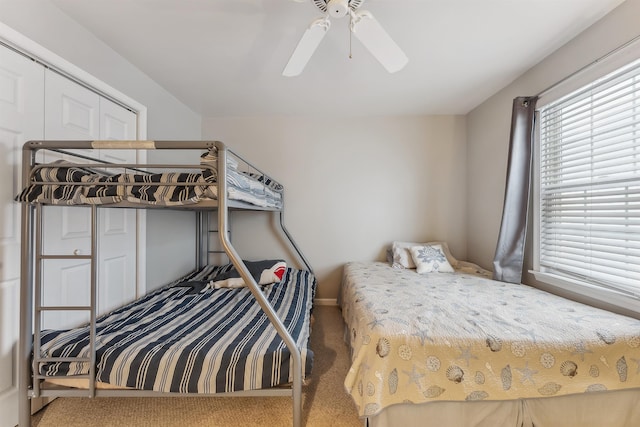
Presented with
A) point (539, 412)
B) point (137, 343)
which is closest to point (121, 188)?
point (137, 343)

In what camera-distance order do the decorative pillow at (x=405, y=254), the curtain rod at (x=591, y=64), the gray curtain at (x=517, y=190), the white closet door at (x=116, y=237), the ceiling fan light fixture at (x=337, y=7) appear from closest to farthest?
the ceiling fan light fixture at (x=337, y=7) → the curtain rod at (x=591, y=64) → the white closet door at (x=116, y=237) → the gray curtain at (x=517, y=190) → the decorative pillow at (x=405, y=254)

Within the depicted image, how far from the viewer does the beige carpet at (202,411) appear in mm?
1411

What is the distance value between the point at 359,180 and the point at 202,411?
254 centimetres

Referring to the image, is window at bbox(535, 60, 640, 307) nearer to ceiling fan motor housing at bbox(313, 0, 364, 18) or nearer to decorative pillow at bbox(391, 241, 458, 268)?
decorative pillow at bbox(391, 241, 458, 268)

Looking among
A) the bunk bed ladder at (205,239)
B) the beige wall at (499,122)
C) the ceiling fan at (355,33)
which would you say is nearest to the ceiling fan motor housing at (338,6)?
the ceiling fan at (355,33)

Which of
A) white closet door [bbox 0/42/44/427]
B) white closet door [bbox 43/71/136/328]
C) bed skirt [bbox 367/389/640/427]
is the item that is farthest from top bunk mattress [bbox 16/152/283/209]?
bed skirt [bbox 367/389/640/427]

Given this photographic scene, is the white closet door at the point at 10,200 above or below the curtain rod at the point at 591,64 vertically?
below

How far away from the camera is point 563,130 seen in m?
1.95

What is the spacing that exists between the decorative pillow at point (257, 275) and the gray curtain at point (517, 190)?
198 centimetres

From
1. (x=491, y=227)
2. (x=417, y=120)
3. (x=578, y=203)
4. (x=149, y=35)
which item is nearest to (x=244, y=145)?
(x=149, y=35)

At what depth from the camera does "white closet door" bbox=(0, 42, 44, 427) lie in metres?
1.32

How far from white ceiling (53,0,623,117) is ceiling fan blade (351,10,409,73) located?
11.2 inches

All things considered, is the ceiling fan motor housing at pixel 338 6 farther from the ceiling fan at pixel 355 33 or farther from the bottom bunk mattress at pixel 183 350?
the bottom bunk mattress at pixel 183 350

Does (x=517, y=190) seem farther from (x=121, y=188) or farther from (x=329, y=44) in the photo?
(x=121, y=188)
